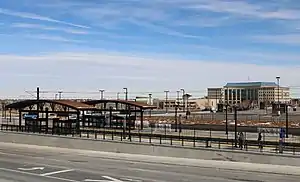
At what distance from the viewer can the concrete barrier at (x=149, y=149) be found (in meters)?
27.4

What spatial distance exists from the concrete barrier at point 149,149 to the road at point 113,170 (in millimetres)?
879

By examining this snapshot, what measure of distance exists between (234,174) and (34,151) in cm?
2074

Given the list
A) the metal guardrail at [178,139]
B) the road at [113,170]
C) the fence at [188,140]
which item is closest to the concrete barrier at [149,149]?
the road at [113,170]

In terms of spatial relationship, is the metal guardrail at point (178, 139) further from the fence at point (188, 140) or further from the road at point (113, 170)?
the road at point (113, 170)

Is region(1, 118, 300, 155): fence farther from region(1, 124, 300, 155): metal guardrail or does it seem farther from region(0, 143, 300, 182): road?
region(0, 143, 300, 182): road

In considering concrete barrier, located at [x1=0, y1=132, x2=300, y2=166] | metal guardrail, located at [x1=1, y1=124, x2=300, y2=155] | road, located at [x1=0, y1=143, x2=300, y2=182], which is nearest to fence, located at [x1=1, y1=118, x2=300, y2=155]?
metal guardrail, located at [x1=1, y1=124, x2=300, y2=155]

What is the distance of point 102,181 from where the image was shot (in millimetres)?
21531

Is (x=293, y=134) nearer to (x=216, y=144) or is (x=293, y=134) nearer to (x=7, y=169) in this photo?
(x=216, y=144)

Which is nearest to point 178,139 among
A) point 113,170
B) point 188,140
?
point 188,140

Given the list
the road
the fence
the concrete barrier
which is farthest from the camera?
the fence

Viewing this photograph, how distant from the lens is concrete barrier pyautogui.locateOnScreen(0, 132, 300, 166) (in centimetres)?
2737

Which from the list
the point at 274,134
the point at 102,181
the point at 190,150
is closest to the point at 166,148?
the point at 190,150

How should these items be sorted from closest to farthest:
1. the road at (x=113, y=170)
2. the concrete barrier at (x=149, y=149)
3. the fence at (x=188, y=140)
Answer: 1. the road at (x=113, y=170)
2. the concrete barrier at (x=149, y=149)
3. the fence at (x=188, y=140)

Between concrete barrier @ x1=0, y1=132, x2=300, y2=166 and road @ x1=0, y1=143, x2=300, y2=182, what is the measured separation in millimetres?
879
